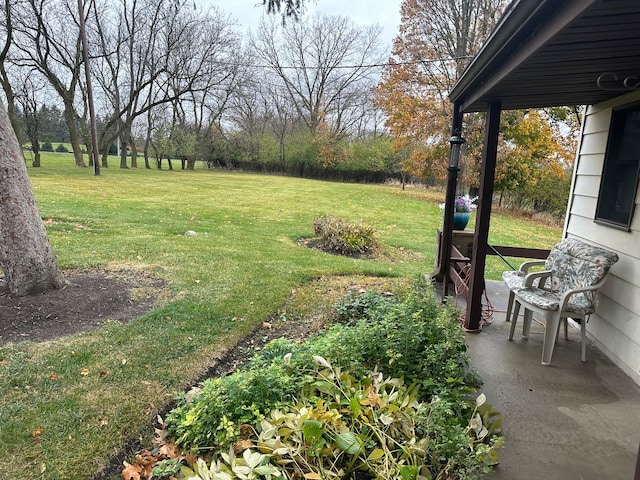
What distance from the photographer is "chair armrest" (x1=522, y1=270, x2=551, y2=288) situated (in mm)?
3117

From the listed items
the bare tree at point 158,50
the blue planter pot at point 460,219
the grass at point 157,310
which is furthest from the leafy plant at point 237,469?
the bare tree at point 158,50

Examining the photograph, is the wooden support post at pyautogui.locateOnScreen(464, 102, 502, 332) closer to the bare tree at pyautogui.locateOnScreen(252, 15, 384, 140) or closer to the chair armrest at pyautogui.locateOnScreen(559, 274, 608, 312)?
the chair armrest at pyautogui.locateOnScreen(559, 274, 608, 312)

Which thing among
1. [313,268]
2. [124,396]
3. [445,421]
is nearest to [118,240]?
[313,268]

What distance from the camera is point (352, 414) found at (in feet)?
6.32

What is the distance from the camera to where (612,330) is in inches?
Answer: 114

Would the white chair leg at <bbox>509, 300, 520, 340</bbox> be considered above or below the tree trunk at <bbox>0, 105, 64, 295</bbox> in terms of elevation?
below

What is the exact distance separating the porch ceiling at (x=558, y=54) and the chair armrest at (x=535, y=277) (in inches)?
56.3

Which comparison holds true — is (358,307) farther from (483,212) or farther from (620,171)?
(620,171)

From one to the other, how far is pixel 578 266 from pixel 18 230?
473cm

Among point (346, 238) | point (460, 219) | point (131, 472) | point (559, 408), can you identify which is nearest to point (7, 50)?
point (346, 238)

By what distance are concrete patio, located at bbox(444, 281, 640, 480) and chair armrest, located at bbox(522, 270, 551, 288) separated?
1.52 ft

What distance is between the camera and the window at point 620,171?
9.23ft

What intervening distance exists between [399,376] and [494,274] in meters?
4.25

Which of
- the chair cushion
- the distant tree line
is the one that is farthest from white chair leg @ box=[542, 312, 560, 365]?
the distant tree line
